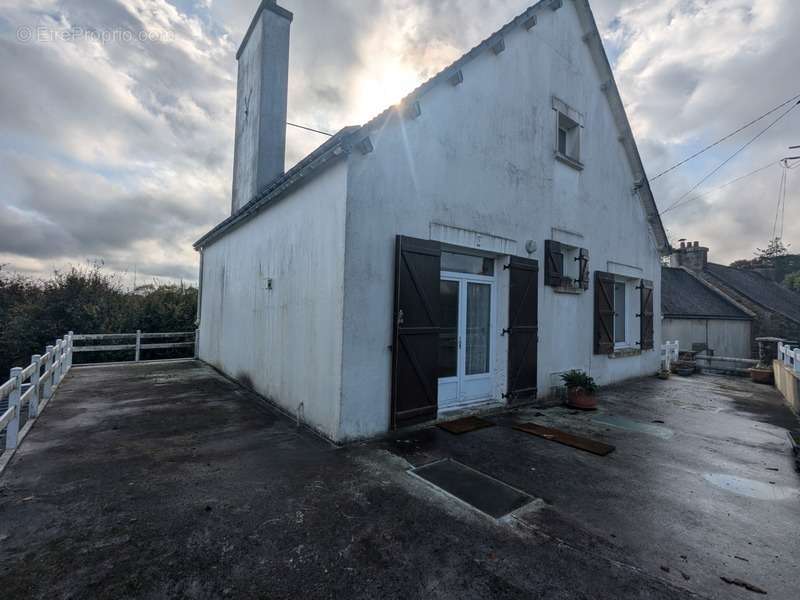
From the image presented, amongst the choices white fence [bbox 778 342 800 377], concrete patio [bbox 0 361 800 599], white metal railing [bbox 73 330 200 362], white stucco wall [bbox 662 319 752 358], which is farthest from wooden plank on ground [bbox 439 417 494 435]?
white stucco wall [bbox 662 319 752 358]

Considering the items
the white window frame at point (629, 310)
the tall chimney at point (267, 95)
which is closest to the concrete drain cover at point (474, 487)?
the white window frame at point (629, 310)

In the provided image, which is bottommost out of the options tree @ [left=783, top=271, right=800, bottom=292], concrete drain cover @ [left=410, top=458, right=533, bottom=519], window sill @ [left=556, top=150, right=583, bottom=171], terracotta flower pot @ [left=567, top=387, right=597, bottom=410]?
concrete drain cover @ [left=410, top=458, right=533, bottom=519]

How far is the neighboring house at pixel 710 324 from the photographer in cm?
1532

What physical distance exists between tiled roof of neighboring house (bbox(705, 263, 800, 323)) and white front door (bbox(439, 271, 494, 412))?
1743 centimetres

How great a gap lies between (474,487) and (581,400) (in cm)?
387

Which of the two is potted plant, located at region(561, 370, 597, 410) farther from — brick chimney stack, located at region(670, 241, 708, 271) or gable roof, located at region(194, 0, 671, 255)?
brick chimney stack, located at region(670, 241, 708, 271)

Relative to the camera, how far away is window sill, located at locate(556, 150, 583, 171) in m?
6.87

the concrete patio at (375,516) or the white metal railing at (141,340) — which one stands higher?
the white metal railing at (141,340)

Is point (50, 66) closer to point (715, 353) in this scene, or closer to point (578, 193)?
point (578, 193)

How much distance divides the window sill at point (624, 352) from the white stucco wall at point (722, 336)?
9151 millimetres

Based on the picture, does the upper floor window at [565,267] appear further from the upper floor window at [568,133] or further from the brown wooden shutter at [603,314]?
the upper floor window at [568,133]

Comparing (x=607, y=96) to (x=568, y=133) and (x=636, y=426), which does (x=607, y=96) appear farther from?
(x=636, y=426)

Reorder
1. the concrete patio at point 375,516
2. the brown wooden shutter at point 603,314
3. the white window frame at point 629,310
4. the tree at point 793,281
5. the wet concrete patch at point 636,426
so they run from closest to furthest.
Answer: the concrete patio at point 375,516 < the wet concrete patch at point 636,426 < the brown wooden shutter at point 603,314 < the white window frame at point 629,310 < the tree at point 793,281

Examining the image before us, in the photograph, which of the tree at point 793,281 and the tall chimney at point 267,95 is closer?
the tall chimney at point 267,95
